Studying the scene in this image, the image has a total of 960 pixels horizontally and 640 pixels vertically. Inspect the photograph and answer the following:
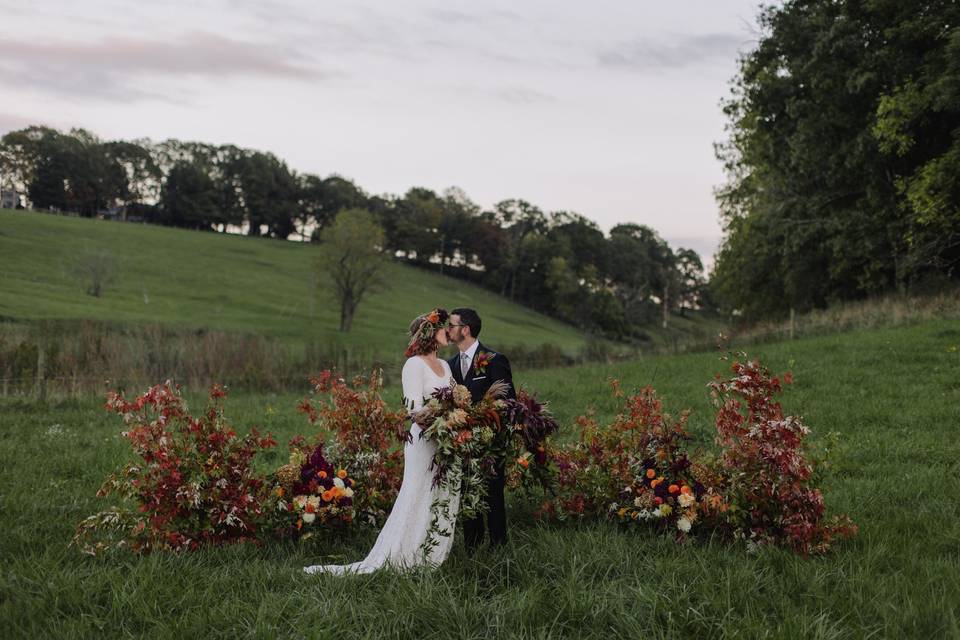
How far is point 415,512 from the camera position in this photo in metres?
5.94

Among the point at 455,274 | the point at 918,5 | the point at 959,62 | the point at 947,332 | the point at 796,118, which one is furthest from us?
the point at 455,274

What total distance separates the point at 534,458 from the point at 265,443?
2.59 m

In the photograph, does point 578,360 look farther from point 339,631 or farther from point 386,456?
point 339,631

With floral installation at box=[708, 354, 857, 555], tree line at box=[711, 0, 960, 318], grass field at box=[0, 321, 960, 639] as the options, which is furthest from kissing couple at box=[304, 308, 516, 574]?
tree line at box=[711, 0, 960, 318]

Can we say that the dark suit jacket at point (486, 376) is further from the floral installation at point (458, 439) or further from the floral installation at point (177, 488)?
the floral installation at point (177, 488)

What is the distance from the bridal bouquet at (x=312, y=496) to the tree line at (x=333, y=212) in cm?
8687

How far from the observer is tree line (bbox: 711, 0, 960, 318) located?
78.7ft

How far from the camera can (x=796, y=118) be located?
2800cm

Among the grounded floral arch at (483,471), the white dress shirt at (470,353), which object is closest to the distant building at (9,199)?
the grounded floral arch at (483,471)

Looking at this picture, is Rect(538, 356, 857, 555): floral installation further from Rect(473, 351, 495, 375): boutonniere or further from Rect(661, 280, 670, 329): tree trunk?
Rect(661, 280, 670, 329): tree trunk

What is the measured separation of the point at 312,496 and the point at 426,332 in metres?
1.99

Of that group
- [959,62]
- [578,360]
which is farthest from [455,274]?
[959,62]

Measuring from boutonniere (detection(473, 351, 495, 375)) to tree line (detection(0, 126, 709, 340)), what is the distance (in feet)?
286

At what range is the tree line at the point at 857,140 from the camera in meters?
24.0
